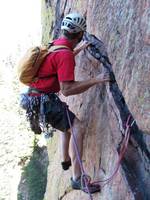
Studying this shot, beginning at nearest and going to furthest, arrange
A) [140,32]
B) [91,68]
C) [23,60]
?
[140,32] < [23,60] < [91,68]

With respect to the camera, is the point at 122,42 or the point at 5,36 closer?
the point at 122,42

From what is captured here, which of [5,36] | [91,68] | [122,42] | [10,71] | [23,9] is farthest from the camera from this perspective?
[23,9]

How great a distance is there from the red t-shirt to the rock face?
544 millimetres

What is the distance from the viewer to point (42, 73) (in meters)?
6.66

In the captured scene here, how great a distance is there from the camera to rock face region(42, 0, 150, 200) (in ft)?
17.2

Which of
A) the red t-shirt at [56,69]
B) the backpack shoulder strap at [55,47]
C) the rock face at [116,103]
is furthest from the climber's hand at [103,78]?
the backpack shoulder strap at [55,47]

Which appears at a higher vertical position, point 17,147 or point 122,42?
point 122,42

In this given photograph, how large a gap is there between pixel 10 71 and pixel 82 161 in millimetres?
14161

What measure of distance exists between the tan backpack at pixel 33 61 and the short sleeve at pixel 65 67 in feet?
0.54

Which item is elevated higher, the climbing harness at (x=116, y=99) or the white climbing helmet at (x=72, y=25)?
the white climbing helmet at (x=72, y=25)

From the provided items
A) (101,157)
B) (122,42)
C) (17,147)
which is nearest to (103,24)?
(122,42)

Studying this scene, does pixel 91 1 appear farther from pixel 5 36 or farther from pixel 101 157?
pixel 5 36

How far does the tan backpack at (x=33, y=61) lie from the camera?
6.50m

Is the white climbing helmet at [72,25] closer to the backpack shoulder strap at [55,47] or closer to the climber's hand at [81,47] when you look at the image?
the backpack shoulder strap at [55,47]
